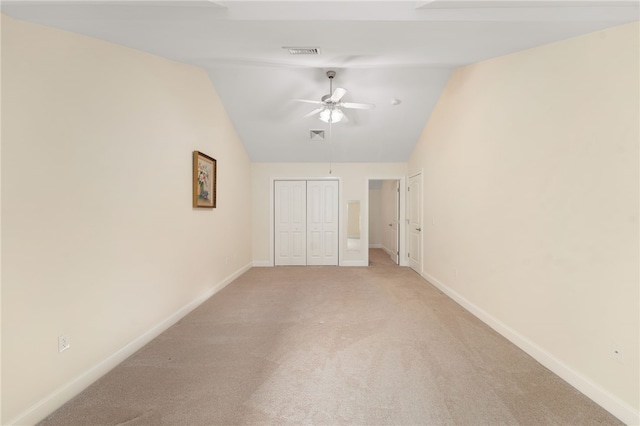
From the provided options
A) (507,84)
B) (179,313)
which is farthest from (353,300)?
(507,84)

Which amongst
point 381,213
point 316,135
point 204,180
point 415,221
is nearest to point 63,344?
point 204,180

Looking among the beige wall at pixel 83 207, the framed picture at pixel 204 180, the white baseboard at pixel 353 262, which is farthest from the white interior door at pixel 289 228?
the beige wall at pixel 83 207

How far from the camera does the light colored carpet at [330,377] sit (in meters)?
1.64

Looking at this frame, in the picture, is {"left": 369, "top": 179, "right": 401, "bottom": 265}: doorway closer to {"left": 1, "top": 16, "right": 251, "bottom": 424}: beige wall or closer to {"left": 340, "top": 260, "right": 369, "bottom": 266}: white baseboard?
{"left": 340, "top": 260, "right": 369, "bottom": 266}: white baseboard

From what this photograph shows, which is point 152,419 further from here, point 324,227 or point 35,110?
point 324,227

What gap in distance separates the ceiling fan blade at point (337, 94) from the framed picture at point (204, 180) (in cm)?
185

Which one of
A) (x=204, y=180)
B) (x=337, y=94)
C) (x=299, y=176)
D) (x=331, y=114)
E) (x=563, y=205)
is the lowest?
(x=563, y=205)

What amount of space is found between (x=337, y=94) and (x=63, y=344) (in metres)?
3.29

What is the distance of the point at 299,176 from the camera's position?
19.7 feet

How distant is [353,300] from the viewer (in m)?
3.73

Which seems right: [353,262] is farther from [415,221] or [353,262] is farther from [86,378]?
[86,378]

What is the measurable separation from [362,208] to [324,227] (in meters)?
0.97

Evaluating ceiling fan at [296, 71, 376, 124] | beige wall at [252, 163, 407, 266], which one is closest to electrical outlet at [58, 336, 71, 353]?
ceiling fan at [296, 71, 376, 124]

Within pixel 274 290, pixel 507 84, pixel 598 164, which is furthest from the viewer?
pixel 274 290
